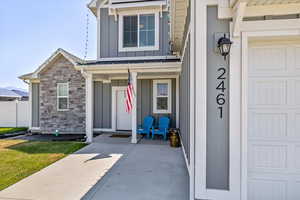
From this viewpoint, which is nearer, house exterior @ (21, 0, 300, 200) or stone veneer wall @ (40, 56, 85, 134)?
house exterior @ (21, 0, 300, 200)

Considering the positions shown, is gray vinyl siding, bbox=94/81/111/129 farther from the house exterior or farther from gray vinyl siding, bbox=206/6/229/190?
gray vinyl siding, bbox=206/6/229/190

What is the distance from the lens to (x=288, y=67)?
2902 millimetres

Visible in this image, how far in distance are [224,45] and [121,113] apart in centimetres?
755

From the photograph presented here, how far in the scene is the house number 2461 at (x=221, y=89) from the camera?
288 cm

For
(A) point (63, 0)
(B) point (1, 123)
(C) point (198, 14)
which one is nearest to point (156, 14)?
(A) point (63, 0)

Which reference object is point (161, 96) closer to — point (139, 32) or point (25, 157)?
point (139, 32)

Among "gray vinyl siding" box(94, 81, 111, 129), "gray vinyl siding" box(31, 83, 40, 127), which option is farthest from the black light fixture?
"gray vinyl siding" box(31, 83, 40, 127)

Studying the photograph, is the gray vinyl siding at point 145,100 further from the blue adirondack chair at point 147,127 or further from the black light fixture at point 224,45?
the black light fixture at point 224,45

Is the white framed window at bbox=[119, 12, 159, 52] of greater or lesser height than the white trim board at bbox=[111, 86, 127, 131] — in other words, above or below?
above

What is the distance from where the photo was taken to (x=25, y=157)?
564 cm

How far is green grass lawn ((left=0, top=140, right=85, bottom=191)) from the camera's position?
4.36 m

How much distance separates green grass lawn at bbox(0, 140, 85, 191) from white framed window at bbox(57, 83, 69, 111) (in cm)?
274

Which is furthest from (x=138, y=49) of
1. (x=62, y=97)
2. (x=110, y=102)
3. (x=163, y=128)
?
(x=62, y=97)

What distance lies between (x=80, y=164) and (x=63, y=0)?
741cm
